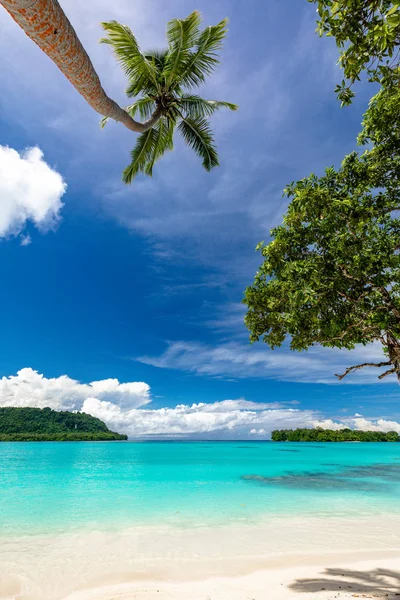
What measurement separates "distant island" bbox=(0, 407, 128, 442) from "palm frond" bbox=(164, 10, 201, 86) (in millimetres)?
94827

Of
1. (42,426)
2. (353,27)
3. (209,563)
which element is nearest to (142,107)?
(353,27)

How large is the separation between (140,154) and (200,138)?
5.83 ft

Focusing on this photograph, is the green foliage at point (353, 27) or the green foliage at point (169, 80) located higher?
the green foliage at point (169, 80)

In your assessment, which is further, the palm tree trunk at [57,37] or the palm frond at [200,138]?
the palm frond at [200,138]

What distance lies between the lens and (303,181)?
19.0 ft

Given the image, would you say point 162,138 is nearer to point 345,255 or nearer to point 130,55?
point 130,55

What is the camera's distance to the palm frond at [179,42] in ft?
24.1

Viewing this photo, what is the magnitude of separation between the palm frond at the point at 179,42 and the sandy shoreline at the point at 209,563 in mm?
9440

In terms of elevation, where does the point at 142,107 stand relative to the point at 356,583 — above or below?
above

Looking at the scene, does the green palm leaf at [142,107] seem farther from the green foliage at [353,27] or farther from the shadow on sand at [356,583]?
the shadow on sand at [356,583]

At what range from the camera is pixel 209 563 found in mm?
5355

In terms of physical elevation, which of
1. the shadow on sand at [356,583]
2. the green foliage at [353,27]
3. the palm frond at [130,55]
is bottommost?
the shadow on sand at [356,583]

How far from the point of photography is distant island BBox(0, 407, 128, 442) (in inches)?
3246

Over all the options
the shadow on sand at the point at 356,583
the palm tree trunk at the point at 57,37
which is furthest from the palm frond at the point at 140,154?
the shadow on sand at the point at 356,583
